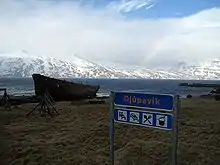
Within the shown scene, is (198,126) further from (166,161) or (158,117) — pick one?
(158,117)

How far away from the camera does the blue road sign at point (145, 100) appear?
656cm

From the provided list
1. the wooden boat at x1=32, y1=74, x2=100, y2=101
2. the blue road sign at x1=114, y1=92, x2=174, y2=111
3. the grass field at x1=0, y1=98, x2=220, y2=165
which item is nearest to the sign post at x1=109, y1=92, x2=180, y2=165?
the blue road sign at x1=114, y1=92, x2=174, y2=111

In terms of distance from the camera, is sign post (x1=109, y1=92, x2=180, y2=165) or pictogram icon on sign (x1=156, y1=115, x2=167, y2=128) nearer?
sign post (x1=109, y1=92, x2=180, y2=165)

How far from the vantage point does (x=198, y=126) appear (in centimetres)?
1390

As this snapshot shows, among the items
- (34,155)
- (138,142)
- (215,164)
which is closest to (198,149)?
(215,164)

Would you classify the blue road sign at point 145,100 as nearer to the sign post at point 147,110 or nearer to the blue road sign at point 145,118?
the sign post at point 147,110

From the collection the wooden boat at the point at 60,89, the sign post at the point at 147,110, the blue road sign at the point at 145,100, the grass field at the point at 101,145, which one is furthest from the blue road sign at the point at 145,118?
the wooden boat at the point at 60,89

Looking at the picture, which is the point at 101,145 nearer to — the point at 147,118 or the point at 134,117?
the point at 134,117

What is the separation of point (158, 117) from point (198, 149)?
139 inches

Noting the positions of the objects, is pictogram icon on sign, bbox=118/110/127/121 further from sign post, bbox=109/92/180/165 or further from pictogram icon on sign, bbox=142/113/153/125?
pictogram icon on sign, bbox=142/113/153/125

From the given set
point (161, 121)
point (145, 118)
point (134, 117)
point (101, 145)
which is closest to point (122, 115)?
point (134, 117)

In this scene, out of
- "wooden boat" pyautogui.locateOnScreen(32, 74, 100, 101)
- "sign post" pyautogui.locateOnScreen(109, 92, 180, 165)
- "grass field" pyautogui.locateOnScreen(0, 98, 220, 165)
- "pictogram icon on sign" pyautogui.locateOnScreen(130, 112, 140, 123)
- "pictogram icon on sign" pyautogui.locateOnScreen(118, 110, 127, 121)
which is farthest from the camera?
"wooden boat" pyautogui.locateOnScreen(32, 74, 100, 101)

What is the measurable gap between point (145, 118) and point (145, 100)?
1.04 feet

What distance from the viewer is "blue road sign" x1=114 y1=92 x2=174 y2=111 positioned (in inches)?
258
